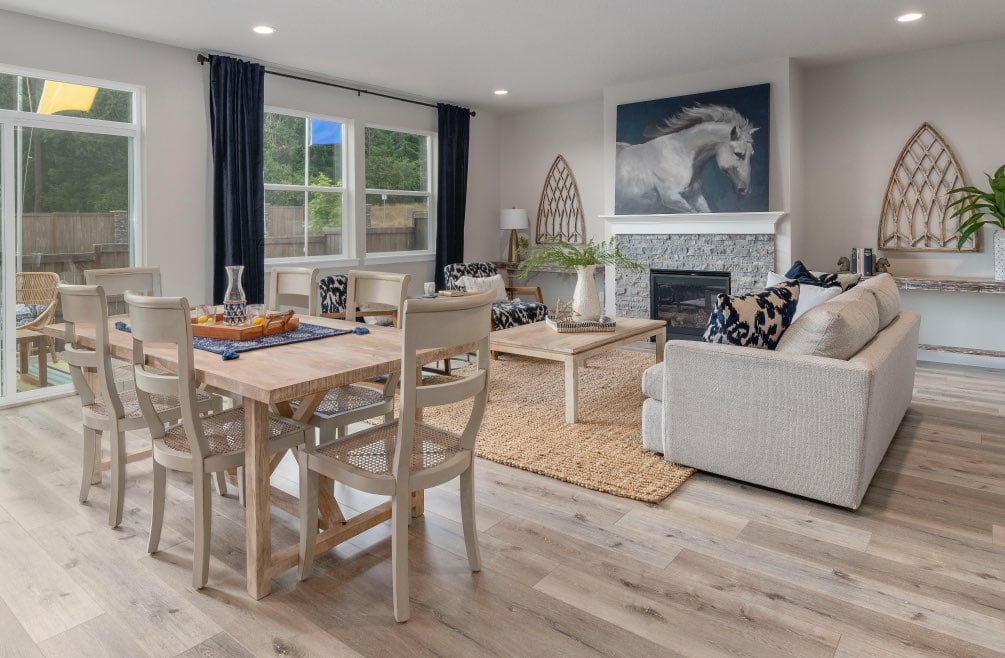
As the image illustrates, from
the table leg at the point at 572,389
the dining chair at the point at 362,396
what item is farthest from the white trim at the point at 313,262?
the table leg at the point at 572,389

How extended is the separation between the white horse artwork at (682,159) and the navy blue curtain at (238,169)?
3.21 m

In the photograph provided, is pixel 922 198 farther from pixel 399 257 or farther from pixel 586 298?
pixel 399 257

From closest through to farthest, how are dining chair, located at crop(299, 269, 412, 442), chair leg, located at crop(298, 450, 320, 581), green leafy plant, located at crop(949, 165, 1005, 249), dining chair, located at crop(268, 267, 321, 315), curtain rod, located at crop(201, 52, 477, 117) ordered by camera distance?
1. chair leg, located at crop(298, 450, 320, 581)
2. dining chair, located at crop(299, 269, 412, 442)
3. dining chair, located at crop(268, 267, 321, 315)
4. green leafy plant, located at crop(949, 165, 1005, 249)
5. curtain rod, located at crop(201, 52, 477, 117)

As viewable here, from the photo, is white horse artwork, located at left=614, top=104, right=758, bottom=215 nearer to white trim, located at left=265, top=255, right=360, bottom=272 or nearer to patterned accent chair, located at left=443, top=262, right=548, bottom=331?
patterned accent chair, located at left=443, top=262, right=548, bottom=331

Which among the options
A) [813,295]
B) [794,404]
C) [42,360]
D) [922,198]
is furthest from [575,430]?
[922,198]

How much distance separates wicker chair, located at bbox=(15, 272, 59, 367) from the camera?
14.0 ft

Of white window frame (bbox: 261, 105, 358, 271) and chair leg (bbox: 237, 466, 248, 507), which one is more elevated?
white window frame (bbox: 261, 105, 358, 271)

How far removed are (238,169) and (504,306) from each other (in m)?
2.31

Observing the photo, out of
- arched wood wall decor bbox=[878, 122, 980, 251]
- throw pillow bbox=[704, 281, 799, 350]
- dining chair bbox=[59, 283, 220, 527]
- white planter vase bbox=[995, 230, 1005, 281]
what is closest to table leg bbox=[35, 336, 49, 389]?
dining chair bbox=[59, 283, 220, 527]

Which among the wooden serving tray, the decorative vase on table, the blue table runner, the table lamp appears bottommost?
the blue table runner

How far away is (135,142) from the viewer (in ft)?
15.3

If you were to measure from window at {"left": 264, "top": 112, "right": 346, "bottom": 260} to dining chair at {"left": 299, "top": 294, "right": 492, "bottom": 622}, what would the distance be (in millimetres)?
4029

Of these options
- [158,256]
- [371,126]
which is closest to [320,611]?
[158,256]

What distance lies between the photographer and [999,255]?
188 inches
